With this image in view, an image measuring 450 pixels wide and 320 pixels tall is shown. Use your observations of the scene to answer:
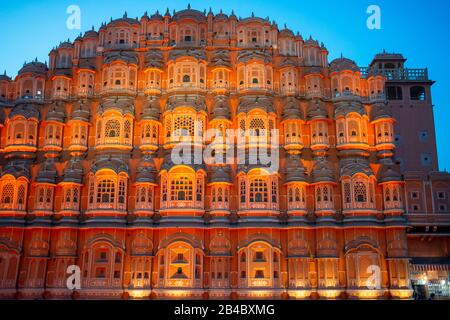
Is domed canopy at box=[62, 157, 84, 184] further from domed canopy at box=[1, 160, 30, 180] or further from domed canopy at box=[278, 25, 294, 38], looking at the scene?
domed canopy at box=[278, 25, 294, 38]

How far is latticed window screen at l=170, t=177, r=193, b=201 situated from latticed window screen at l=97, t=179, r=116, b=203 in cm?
435

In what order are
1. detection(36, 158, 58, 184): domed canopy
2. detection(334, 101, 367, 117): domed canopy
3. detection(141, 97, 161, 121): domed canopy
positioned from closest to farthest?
detection(36, 158, 58, 184): domed canopy, detection(141, 97, 161, 121): domed canopy, detection(334, 101, 367, 117): domed canopy

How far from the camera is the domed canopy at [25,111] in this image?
37.6 m

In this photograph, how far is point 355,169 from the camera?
3503cm

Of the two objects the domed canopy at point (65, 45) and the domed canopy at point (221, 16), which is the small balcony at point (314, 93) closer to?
the domed canopy at point (221, 16)

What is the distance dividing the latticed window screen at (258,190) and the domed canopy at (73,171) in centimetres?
1265

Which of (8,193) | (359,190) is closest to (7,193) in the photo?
(8,193)

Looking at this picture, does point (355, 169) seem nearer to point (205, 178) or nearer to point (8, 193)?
point (205, 178)

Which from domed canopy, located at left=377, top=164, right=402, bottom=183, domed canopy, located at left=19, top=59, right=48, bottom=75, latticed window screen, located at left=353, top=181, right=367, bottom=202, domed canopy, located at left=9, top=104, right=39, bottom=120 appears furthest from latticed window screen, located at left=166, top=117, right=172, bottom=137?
domed canopy, located at left=377, top=164, right=402, bottom=183

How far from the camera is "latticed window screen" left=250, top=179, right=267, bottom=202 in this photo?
3481 centimetres

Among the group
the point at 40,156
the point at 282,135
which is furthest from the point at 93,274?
the point at 282,135

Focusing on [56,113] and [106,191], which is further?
[56,113]

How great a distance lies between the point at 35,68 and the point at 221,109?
641 inches

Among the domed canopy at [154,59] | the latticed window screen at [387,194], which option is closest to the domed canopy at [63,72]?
the domed canopy at [154,59]
